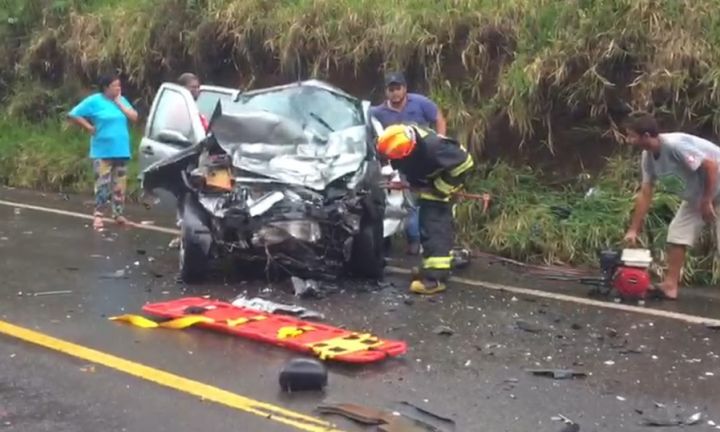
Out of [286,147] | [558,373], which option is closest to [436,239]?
[286,147]

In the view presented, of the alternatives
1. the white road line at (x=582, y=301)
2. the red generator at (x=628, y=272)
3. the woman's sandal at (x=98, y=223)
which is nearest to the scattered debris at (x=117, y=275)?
the white road line at (x=582, y=301)

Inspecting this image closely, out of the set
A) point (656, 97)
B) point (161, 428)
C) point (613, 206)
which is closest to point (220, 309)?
point (161, 428)

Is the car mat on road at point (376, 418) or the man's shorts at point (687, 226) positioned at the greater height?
the man's shorts at point (687, 226)

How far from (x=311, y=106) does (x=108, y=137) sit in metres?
3.16

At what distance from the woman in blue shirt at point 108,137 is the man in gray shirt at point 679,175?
228 inches

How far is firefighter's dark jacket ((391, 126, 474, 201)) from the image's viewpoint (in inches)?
355

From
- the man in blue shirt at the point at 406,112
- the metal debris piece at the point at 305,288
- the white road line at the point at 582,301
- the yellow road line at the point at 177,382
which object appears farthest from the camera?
the man in blue shirt at the point at 406,112

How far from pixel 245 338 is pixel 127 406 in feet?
5.13

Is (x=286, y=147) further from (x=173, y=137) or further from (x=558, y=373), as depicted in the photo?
(x=558, y=373)

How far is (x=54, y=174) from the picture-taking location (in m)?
17.5

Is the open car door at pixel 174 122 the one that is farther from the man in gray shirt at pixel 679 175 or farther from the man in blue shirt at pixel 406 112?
the man in gray shirt at pixel 679 175

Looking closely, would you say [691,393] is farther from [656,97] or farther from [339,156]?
[656,97]

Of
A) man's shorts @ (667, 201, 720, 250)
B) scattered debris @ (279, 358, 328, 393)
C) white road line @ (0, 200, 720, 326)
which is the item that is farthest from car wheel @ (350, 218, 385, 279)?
scattered debris @ (279, 358, 328, 393)

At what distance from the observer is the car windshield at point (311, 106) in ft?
32.9
